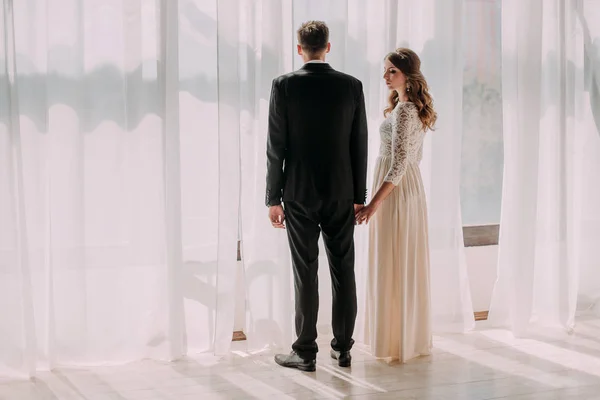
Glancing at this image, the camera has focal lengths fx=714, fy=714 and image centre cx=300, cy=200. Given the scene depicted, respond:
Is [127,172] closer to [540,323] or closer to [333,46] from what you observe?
[333,46]

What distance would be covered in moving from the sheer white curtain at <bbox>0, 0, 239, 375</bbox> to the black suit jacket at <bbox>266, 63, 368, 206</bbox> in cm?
41

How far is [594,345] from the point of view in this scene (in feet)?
12.1

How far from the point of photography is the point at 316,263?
10.5 feet

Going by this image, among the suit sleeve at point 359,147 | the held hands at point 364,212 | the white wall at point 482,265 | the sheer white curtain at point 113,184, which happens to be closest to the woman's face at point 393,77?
the suit sleeve at point 359,147

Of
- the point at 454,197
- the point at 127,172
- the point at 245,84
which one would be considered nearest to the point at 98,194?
the point at 127,172

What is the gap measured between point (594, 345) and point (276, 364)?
1.66m

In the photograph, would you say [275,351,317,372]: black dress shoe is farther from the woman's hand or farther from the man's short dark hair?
the man's short dark hair

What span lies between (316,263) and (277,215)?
28cm

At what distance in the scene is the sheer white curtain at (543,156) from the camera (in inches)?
153

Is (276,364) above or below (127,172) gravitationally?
below

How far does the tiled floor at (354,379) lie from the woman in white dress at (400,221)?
18 centimetres

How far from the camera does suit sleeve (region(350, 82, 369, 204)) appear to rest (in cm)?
316

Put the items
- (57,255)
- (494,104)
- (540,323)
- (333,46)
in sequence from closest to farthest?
(57,255) < (333,46) < (540,323) < (494,104)

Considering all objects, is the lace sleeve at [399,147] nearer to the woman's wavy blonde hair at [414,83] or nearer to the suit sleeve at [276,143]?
the woman's wavy blonde hair at [414,83]
